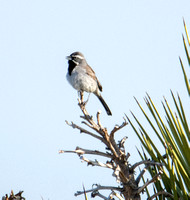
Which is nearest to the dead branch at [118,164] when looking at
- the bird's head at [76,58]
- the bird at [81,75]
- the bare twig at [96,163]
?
the bare twig at [96,163]

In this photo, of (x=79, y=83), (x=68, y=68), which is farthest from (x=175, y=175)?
(x=68, y=68)

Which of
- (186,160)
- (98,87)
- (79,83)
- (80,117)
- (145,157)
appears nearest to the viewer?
(186,160)

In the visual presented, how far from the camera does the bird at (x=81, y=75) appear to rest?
311 inches

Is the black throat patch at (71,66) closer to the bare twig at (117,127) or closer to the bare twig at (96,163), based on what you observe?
the bare twig at (117,127)

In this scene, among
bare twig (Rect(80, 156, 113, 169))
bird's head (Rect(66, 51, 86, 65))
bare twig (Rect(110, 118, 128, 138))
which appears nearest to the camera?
bare twig (Rect(80, 156, 113, 169))

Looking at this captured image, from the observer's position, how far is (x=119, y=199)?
1714mm

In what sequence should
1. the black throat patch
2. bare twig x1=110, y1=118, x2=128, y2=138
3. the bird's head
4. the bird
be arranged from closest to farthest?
bare twig x1=110, y1=118, x2=128, y2=138
the bird
the black throat patch
the bird's head

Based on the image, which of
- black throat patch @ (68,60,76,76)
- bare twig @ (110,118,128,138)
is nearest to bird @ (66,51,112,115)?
black throat patch @ (68,60,76,76)

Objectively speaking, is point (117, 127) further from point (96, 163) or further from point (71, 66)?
point (71, 66)

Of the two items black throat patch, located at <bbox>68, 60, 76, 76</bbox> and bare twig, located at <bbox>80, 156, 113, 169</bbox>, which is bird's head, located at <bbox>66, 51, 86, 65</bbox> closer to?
black throat patch, located at <bbox>68, 60, 76, 76</bbox>

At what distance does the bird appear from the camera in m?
7.90

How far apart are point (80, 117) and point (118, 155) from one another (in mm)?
560

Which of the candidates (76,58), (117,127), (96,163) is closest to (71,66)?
(76,58)

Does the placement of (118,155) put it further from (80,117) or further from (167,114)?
(80,117)
